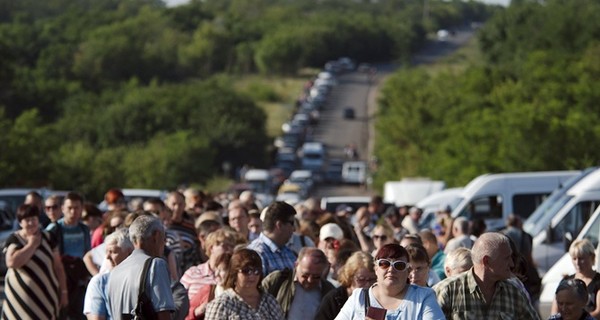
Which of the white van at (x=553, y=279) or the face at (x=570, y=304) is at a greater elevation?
the face at (x=570, y=304)

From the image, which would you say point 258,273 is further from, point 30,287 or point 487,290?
point 30,287

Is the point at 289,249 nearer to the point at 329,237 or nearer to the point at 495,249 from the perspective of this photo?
the point at 329,237

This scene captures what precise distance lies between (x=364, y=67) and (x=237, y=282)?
18362cm

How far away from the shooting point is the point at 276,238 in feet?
40.6

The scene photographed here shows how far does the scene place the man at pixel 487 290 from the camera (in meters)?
9.55

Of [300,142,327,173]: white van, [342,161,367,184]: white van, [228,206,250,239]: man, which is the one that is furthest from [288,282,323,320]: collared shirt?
[300,142,327,173]: white van

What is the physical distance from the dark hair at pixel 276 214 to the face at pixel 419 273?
163cm

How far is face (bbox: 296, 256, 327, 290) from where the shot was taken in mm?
11703

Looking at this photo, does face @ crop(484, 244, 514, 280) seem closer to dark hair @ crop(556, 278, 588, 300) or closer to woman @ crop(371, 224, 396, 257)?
dark hair @ crop(556, 278, 588, 300)

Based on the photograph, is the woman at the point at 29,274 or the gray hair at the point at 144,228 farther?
the woman at the point at 29,274

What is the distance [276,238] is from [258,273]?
1.57m

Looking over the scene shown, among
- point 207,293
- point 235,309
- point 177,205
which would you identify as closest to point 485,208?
point 177,205

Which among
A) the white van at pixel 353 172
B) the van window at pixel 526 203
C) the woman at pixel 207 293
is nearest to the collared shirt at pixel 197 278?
the woman at pixel 207 293

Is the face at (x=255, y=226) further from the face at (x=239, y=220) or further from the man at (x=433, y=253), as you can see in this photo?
the man at (x=433, y=253)
